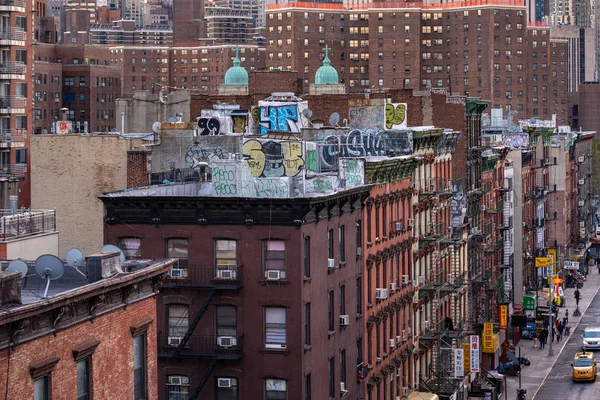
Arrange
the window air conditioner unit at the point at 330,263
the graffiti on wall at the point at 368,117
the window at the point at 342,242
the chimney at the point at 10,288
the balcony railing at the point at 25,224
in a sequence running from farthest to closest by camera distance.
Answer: the graffiti on wall at the point at 368,117 < the window at the point at 342,242 < the window air conditioner unit at the point at 330,263 < the balcony railing at the point at 25,224 < the chimney at the point at 10,288

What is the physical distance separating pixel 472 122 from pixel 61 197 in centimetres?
3911

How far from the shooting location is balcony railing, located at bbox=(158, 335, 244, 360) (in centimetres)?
5050

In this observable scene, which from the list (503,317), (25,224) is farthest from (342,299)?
(503,317)

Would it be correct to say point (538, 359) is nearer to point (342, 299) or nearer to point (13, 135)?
point (13, 135)

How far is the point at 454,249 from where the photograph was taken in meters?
82.8

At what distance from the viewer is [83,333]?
30.8m

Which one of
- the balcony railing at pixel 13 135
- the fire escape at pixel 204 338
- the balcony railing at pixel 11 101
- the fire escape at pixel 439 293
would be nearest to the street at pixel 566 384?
the fire escape at pixel 439 293

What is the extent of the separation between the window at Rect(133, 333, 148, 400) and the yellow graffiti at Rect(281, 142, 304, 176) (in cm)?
2336

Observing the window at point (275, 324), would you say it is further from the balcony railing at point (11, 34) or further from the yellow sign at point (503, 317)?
the yellow sign at point (503, 317)

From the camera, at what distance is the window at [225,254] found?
51.1 metres

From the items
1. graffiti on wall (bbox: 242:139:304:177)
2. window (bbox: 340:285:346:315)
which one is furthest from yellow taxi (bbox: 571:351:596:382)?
graffiti on wall (bbox: 242:139:304:177)

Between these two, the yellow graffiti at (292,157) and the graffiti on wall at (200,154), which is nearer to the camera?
the yellow graffiti at (292,157)

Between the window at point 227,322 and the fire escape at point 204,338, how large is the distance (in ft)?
1.05

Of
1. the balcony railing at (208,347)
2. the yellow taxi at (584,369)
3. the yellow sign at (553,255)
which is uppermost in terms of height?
the balcony railing at (208,347)
